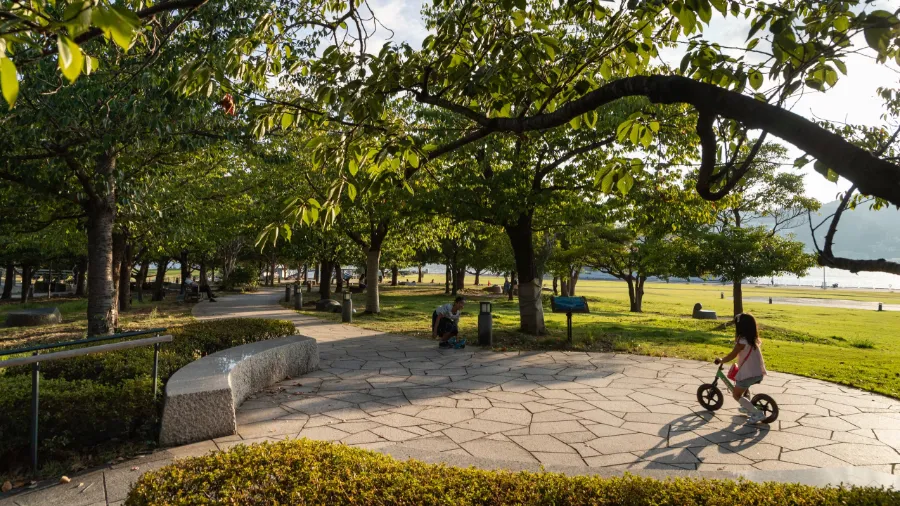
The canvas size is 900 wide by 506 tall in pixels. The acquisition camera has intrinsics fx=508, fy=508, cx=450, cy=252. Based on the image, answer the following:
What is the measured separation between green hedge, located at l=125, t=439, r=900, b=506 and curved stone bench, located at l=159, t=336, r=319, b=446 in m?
2.11

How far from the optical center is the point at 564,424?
6379 mm

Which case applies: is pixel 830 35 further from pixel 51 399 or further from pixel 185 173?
pixel 185 173

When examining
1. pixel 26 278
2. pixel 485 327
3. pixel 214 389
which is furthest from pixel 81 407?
pixel 26 278

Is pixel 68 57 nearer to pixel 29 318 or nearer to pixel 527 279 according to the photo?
pixel 527 279

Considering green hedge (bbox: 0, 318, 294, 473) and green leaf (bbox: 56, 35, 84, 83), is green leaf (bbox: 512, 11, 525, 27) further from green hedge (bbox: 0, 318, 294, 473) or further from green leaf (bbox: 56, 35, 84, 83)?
green hedge (bbox: 0, 318, 294, 473)

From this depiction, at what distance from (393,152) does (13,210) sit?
13569mm

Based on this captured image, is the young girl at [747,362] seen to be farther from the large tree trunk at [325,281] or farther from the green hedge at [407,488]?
the large tree trunk at [325,281]

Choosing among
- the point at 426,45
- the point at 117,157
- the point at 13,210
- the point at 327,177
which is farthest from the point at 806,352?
the point at 13,210

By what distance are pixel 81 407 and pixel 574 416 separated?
221 inches

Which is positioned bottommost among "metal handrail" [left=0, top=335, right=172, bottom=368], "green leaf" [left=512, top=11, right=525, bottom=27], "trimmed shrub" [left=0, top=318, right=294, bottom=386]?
"trimmed shrub" [left=0, top=318, right=294, bottom=386]

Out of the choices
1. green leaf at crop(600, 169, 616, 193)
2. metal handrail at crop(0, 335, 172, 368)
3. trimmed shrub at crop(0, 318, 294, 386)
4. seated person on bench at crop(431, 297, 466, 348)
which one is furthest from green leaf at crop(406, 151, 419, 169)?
seated person on bench at crop(431, 297, 466, 348)

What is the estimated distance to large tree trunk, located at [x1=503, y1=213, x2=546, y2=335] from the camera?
14.5 m

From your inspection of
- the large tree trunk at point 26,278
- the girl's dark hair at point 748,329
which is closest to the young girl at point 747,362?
the girl's dark hair at point 748,329

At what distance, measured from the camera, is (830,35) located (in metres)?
3.29
